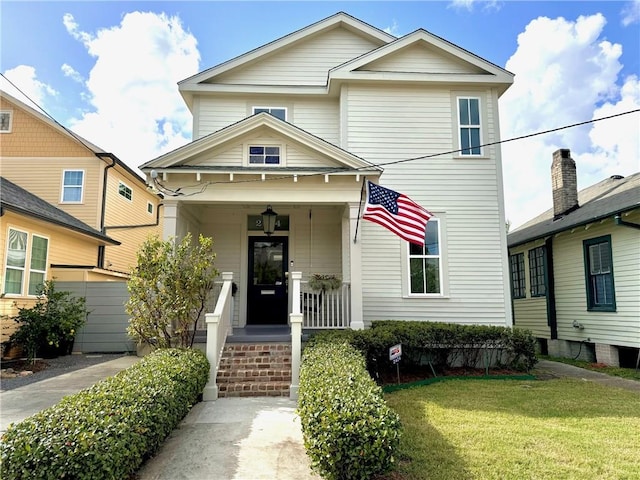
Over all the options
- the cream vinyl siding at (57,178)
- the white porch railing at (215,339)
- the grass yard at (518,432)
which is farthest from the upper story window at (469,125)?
the cream vinyl siding at (57,178)

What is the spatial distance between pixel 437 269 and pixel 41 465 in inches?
345

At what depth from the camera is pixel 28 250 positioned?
1070cm

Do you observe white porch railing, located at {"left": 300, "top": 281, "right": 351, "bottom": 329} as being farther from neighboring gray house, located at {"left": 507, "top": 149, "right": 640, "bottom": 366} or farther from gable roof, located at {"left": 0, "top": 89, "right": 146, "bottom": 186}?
gable roof, located at {"left": 0, "top": 89, "right": 146, "bottom": 186}

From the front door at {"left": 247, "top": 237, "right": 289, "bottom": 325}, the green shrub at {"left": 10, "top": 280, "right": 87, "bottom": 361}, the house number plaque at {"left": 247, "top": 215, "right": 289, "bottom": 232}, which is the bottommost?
the green shrub at {"left": 10, "top": 280, "right": 87, "bottom": 361}

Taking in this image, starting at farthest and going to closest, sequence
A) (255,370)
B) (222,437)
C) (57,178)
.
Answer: (57,178), (255,370), (222,437)

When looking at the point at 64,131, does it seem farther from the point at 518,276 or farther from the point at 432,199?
the point at 518,276

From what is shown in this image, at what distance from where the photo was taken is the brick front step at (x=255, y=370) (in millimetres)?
6836

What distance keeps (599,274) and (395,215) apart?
265 inches

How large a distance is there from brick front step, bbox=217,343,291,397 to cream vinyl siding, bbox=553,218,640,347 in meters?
8.05

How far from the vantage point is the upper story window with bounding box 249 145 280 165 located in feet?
30.3

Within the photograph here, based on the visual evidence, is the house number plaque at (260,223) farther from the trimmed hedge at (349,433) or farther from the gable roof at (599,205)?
the gable roof at (599,205)

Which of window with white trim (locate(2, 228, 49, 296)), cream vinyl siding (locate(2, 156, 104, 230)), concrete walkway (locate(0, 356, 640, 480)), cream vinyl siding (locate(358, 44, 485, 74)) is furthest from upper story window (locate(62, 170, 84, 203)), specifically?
→ cream vinyl siding (locate(358, 44, 485, 74))

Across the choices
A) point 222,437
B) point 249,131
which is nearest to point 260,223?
point 249,131

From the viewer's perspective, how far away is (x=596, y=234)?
1108 centimetres
